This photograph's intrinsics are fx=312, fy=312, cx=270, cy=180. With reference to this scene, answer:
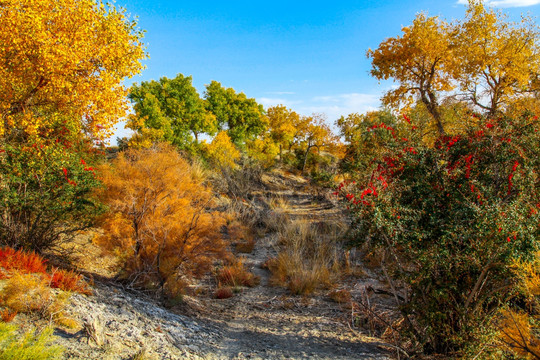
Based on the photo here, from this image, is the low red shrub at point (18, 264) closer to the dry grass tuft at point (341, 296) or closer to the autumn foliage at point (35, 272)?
the autumn foliage at point (35, 272)

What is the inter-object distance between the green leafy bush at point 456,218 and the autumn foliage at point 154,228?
4.01 meters

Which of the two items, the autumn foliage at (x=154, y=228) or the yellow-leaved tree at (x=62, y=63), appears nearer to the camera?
the yellow-leaved tree at (x=62, y=63)

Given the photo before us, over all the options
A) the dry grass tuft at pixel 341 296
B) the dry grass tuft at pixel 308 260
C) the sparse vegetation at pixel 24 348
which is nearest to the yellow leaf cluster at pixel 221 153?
the dry grass tuft at pixel 308 260

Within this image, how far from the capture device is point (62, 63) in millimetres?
6176

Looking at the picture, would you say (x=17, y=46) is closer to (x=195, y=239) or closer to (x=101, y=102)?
(x=101, y=102)

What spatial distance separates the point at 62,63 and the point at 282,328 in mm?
6624

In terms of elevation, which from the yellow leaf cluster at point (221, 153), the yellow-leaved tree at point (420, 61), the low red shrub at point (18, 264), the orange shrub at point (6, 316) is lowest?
the orange shrub at point (6, 316)

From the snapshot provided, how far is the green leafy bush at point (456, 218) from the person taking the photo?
132 inches

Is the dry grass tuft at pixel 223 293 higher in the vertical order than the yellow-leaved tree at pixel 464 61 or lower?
lower

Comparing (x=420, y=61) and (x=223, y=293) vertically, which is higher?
(x=420, y=61)

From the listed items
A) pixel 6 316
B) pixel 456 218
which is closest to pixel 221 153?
pixel 6 316

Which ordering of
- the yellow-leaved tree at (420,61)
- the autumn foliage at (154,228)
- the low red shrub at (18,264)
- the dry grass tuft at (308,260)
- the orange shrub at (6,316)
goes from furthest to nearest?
the yellow-leaved tree at (420,61)
the dry grass tuft at (308,260)
the autumn foliage at (154,228)
the low red shrub at (18,264)
the orange shrub at (6,316)

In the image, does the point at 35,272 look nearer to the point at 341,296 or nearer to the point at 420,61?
the point at 341,296

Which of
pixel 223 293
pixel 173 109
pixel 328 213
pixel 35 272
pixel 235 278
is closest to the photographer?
pixel 35 272
